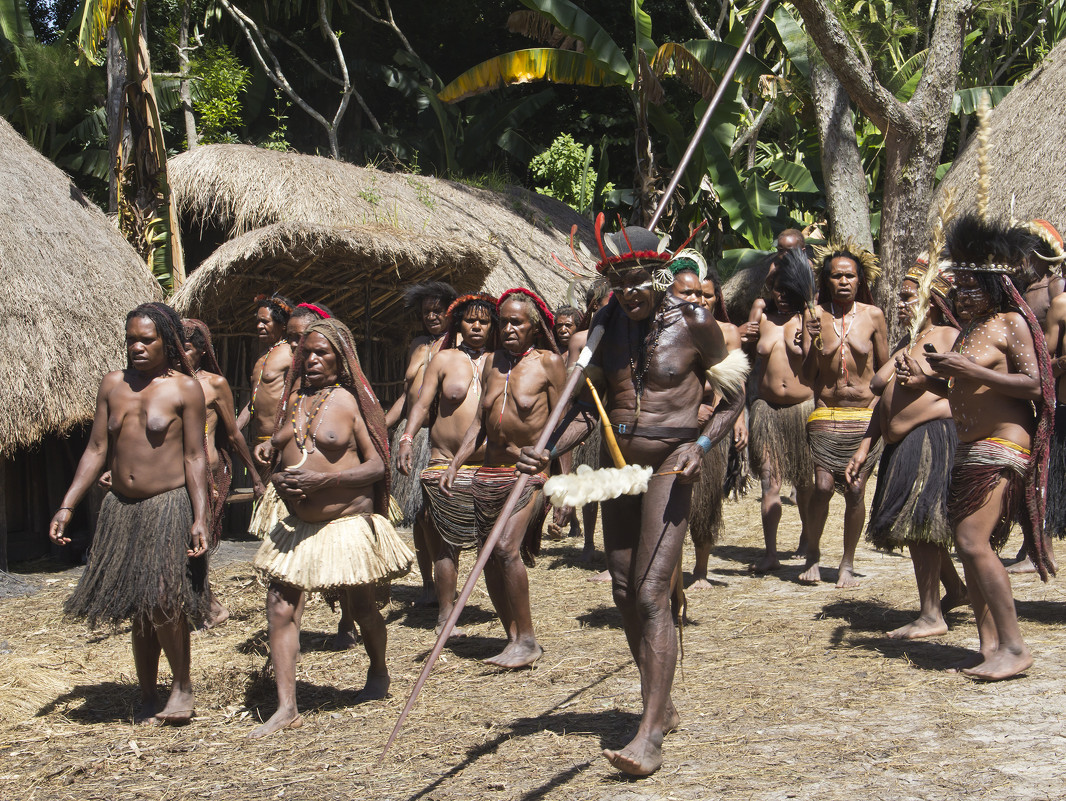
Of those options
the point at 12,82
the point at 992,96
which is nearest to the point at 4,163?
the point at 12,82

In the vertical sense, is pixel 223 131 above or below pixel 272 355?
above

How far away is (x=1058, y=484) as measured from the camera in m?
5.85

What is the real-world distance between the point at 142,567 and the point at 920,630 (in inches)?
148

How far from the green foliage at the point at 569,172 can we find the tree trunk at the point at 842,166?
5.13 m

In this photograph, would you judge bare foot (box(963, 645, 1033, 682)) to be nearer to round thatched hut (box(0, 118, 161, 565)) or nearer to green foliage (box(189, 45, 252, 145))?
round thatched hut (box(0, 118, 161, 565))

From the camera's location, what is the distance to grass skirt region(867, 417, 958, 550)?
527 centimetres

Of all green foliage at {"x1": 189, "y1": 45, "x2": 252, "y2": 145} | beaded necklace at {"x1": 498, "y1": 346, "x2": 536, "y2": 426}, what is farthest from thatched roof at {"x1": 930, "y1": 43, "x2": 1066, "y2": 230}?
green foliage at {"x1": 189, "y1": 45, "x2": 252, "y2": 145}

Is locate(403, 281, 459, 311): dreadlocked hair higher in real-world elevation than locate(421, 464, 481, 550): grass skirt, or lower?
higher

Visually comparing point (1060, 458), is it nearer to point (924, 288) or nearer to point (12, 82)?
point (924, 288)

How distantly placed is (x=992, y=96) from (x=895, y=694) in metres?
15.7

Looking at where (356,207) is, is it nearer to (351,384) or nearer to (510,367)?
(510,367)

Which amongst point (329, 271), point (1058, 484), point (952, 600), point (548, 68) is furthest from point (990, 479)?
point (548, 68)

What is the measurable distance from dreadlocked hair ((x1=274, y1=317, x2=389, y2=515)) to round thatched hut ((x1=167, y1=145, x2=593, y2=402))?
457 centimetres

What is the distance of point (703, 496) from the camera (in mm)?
6273
